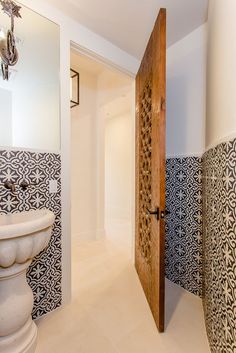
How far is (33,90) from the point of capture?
5.43ft

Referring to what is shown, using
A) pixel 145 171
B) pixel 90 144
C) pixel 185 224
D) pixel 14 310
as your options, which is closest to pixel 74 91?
pixel 90 144

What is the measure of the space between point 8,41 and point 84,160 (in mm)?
1967

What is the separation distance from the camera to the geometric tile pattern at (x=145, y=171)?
1.78m

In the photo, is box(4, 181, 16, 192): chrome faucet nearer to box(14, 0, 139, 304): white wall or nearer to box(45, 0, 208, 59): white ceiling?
box(14, 0, 139, 304): white wall

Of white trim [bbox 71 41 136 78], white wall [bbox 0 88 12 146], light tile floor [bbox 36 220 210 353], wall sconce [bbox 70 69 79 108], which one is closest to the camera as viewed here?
light tile floor [bbox 36 220 210 353]

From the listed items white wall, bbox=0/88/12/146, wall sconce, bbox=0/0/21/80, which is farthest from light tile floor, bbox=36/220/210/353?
wall sconce, bbox=0/0/21/80

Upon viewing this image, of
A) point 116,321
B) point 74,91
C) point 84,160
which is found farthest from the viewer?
point 84,160

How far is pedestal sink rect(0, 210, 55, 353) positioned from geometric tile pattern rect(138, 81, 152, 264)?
91 centimetres

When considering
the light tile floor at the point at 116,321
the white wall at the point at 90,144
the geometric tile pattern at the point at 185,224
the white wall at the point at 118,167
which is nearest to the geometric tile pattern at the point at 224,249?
the light tile floor at the point at 116,321

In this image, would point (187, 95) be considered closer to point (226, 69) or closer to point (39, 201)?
point (226, 69)

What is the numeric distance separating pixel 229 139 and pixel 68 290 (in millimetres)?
1598

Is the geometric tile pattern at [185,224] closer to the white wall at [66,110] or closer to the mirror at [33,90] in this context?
the white wall at [66,110]

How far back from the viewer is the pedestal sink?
0.99 m

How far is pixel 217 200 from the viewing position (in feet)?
3.61
